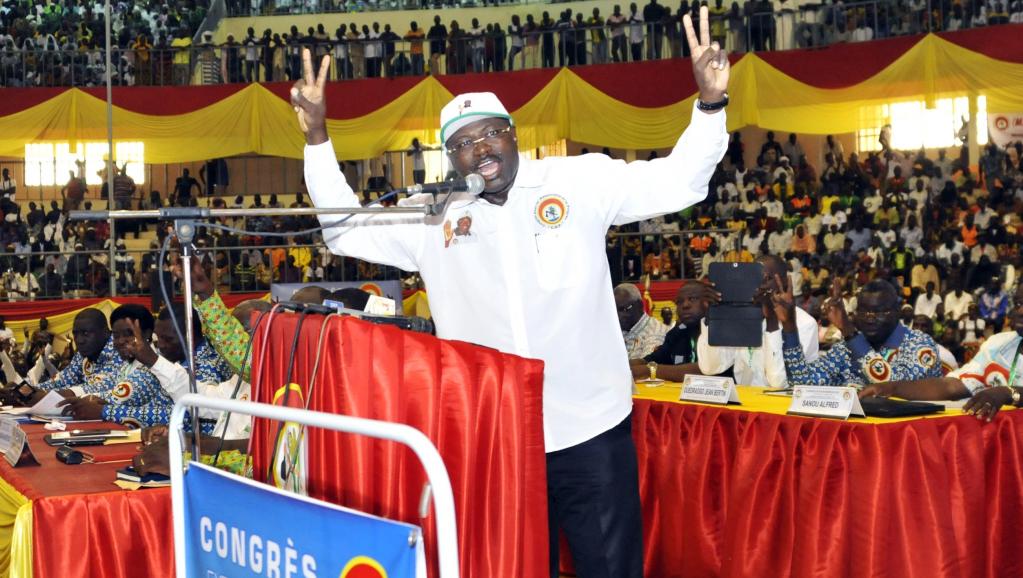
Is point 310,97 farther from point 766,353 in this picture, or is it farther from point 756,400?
point 766,353

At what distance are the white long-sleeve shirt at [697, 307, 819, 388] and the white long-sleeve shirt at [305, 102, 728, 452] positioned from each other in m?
2.82

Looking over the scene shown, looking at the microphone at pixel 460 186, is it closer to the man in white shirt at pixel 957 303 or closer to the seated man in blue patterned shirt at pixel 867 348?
the seated man in blue patterned shirt at pixel 867 348

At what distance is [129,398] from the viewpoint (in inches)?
213

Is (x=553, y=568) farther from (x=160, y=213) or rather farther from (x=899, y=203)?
(x=899, y=203)

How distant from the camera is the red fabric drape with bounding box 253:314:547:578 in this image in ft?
6.56

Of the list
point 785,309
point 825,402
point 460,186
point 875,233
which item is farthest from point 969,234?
point 460,186

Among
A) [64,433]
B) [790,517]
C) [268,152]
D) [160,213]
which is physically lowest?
[790,517]

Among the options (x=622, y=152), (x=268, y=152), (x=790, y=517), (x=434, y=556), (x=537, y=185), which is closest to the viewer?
(x=434, y=556)

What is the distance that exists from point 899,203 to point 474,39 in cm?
699

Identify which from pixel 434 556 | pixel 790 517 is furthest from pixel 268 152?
pixel 434 556

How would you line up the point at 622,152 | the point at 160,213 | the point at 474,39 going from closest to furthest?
the point at 160,213, the point at 474,39, the point at 622,152

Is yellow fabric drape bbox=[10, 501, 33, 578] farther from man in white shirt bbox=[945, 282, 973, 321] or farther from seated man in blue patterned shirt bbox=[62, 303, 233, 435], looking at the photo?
man in white shirt bbox=[945, 282, 973, 321]

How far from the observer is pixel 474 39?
1895cm

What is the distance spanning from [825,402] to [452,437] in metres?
2.66
